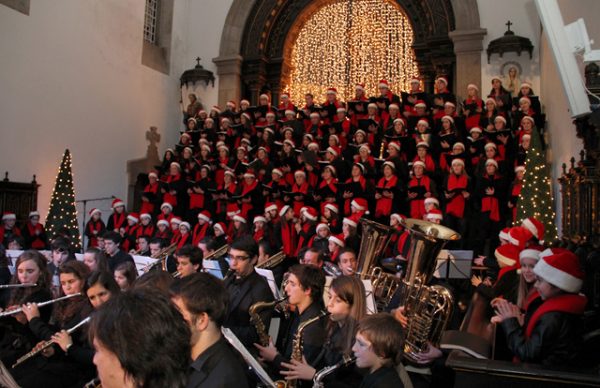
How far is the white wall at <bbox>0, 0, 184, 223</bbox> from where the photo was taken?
11.5m

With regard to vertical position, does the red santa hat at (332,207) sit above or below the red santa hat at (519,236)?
above

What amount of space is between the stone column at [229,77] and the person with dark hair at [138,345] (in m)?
14.6

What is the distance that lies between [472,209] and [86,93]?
920 centimetres

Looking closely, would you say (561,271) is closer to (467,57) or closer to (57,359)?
(57,359)

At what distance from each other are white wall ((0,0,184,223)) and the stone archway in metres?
1.92

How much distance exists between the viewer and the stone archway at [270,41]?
1402cm

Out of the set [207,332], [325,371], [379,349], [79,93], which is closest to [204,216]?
[79,93]

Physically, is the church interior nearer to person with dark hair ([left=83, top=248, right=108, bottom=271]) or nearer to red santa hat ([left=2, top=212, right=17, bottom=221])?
red santa hat ([left=2, top=212, right=17, bottom=221])

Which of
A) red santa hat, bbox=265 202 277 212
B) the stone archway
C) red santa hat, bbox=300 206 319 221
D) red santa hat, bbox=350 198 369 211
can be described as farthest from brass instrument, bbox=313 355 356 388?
the stone archway

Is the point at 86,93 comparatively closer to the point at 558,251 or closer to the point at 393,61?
the point at 393,61

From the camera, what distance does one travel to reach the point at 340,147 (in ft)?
38.5

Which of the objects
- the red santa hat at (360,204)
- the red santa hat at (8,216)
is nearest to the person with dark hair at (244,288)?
the red santa hat at (360,204)

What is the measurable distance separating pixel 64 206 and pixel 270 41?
7.73 meters

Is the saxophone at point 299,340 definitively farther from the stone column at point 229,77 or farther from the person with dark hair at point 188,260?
the stone column at point 229,77
